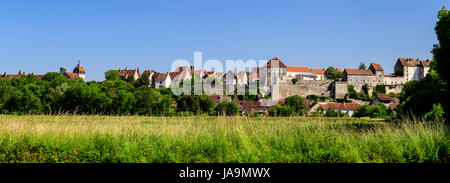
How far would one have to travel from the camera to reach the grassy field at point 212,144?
7281mm

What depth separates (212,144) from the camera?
26.2ft

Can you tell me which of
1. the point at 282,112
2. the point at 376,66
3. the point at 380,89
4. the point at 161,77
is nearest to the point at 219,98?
the point at 161,77

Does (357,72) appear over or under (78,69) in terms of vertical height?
under

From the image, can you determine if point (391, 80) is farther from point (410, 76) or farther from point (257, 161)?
point (257, 161)

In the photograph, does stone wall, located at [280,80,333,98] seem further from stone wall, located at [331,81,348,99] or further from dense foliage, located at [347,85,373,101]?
dense foliage, located at [347,85,373,101]

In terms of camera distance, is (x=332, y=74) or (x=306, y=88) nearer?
(x=306, y=88)

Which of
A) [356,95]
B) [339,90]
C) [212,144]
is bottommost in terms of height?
[212,144]

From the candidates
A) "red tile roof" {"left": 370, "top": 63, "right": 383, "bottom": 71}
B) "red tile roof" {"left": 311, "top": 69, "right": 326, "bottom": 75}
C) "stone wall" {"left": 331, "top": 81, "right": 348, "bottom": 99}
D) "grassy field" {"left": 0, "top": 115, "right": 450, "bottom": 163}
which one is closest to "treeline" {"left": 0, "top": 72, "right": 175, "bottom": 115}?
"grassy field" {"left": 0, "top": 115, "right": 450, "bottom": 163}

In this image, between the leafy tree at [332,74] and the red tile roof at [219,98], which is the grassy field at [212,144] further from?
the leafy tree at [332,74]

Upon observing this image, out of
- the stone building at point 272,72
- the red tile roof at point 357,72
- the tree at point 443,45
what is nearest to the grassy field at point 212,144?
the tree at point 443,45

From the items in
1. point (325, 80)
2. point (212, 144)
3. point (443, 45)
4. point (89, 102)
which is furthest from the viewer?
point (325, 80)

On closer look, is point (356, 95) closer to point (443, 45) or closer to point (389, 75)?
point (389, 75)

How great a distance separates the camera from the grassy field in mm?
7281
